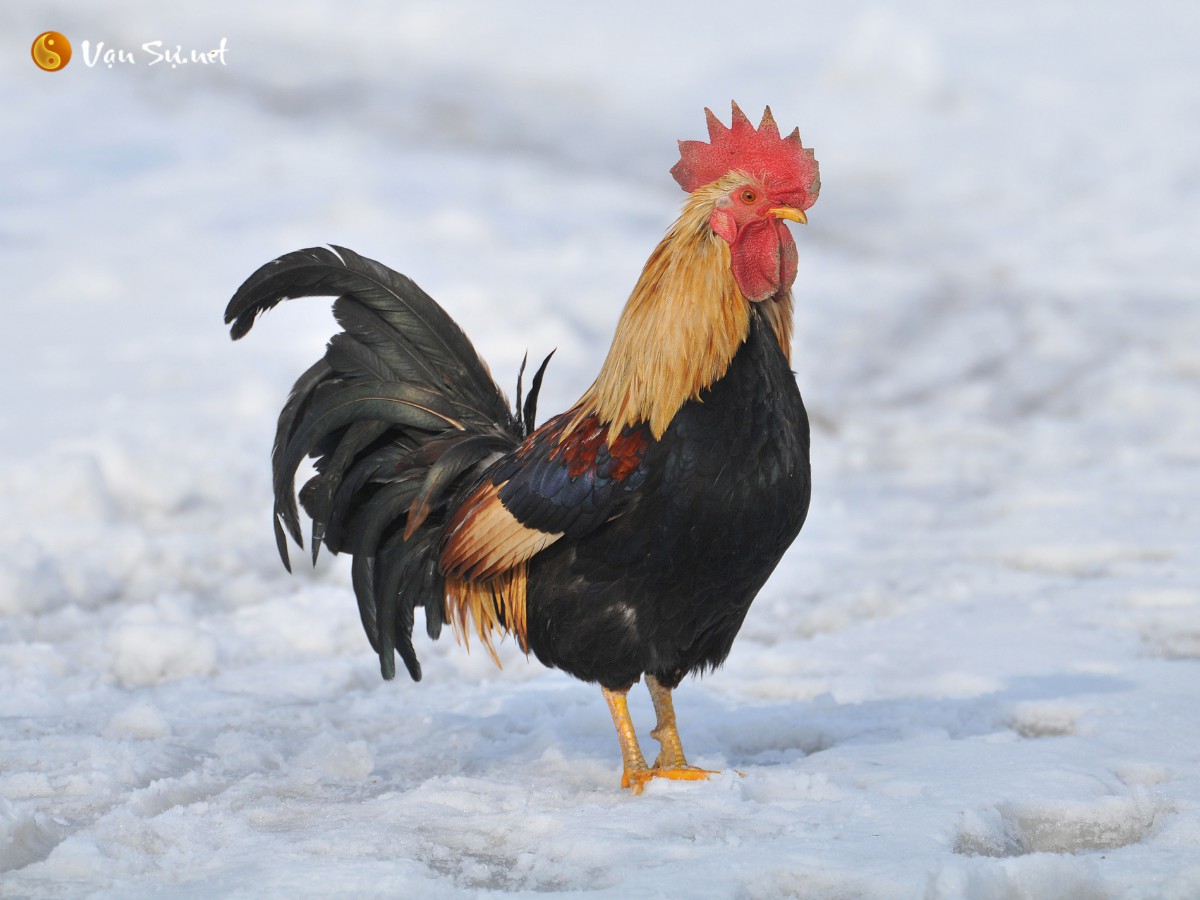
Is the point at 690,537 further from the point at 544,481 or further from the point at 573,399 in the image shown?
the point at 573,399

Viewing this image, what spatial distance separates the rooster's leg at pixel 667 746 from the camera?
354 centimetres

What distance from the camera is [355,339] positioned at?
12.7 feet

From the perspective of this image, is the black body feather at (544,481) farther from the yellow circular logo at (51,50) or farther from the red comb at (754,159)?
the yellow circular logo at (51,50)

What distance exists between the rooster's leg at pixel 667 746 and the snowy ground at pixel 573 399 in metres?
0.17

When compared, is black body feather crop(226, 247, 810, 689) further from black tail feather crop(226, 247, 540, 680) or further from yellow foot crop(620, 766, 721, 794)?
yellow foot crop(620, 766, 721, 794)

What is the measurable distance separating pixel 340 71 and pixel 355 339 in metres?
11.6

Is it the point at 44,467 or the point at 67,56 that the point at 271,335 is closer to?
the point at 44,467

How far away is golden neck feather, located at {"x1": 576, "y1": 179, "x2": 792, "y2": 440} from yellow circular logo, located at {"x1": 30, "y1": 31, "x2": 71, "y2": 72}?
23.4 ft

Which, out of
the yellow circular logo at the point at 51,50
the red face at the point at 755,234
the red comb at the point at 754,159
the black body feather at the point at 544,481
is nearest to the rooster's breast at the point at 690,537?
the black body feather at the point at 544,481

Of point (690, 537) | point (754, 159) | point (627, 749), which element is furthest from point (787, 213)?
point (627, 749)

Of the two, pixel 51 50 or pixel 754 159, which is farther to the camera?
pixel 51 50

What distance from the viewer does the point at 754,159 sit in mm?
3477

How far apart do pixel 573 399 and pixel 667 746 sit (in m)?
5.33

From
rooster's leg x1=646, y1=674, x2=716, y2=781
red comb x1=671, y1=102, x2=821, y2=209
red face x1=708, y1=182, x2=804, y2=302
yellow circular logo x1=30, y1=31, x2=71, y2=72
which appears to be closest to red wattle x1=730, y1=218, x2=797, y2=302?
red face x1=708, y1=182, x2=804, y2=302
